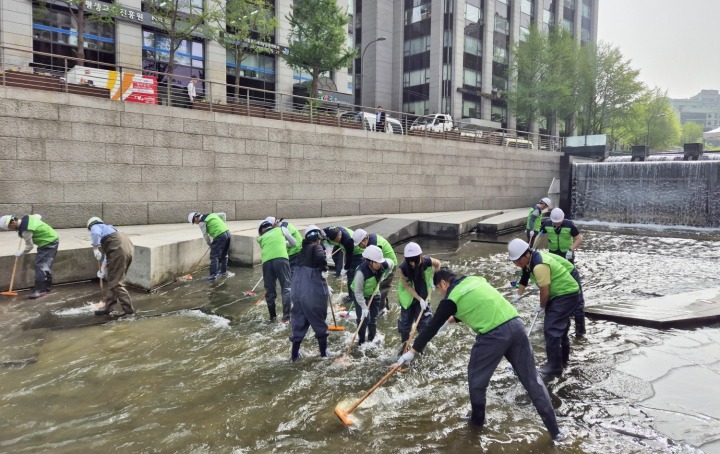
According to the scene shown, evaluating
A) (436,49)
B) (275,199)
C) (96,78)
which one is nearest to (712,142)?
(436,49)

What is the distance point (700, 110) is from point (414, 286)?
20976 centimetres

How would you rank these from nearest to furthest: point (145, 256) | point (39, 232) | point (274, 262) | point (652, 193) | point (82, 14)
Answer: point (274, 262) < point (39, 232) < point (145, 256) < point (82, 14) < point (652, 193)

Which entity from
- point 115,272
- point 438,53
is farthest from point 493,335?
point 438,53

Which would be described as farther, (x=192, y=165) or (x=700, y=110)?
(x=700, y=110)

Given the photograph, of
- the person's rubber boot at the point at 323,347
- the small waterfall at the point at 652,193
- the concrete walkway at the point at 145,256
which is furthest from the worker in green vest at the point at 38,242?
the small waterfall at the point at 652,193

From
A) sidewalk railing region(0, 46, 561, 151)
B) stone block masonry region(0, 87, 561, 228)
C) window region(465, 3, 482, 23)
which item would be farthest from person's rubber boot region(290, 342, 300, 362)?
window region(465, 3, 482, 23)

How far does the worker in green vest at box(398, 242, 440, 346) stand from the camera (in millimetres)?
5922

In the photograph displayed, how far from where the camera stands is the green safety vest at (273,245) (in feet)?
25.3

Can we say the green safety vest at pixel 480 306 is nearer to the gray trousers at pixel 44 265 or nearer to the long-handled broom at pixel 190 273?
the long-handled broom at pixel 190 273

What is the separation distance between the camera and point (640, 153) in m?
29.8

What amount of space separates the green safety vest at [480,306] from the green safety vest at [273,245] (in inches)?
155

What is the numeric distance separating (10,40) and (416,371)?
85.0 feet

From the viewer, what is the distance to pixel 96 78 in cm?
1408

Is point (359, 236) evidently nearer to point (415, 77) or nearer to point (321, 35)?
point (321, 35)
